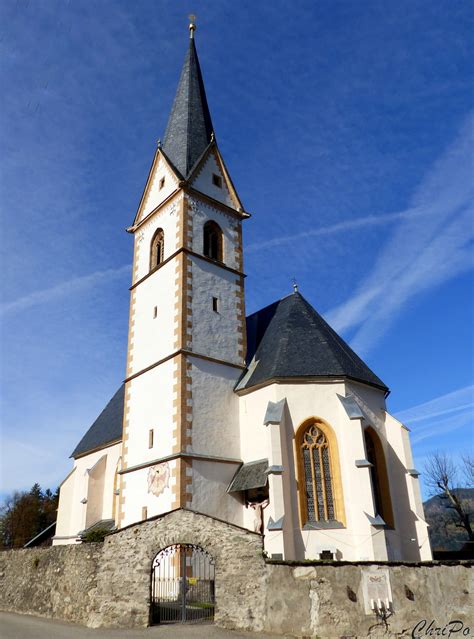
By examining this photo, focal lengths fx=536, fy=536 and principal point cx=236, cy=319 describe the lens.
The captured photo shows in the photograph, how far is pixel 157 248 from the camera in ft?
77.4

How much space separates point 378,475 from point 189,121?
725 inches

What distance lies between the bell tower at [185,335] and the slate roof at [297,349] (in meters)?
1.02

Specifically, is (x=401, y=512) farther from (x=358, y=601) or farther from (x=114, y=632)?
(x=114, y=632)

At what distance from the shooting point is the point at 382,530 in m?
16.1

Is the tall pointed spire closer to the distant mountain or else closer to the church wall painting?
the church wall painting

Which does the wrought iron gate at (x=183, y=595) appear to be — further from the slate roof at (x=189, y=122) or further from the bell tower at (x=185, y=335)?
the slate roof at (x=189, y=122)

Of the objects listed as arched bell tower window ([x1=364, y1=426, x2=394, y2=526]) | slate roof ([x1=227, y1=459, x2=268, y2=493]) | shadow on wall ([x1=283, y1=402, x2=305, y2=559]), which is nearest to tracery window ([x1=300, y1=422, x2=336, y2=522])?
shadow on wall ([x1=283, y1=402, x2=305, y2=559])

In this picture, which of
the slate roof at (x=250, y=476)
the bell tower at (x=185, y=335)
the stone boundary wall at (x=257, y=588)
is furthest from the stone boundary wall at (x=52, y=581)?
the slate roof at (x=250, y=476)

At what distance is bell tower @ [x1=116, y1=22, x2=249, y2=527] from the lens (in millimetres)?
17969

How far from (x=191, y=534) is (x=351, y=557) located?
6.79m

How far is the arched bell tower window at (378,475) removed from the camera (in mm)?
17984

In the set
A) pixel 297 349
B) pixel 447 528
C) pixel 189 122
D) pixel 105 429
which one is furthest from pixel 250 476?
pixel 447 528

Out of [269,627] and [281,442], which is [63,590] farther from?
[281,442]

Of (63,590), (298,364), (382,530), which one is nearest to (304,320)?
(298,364)
